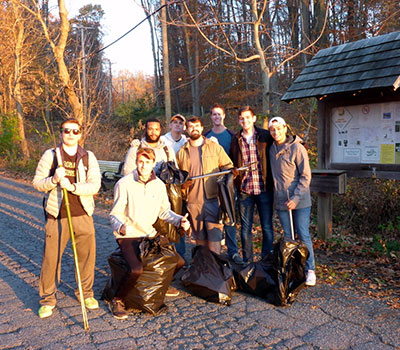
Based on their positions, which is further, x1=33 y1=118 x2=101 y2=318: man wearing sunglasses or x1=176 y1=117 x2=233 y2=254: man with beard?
x1=176 y1=117 x2=233 y2=254: man with beard

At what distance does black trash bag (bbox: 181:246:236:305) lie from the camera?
425cm

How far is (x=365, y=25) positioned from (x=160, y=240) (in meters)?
15.8

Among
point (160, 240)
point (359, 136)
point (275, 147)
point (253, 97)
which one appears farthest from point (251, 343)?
point (253, 97)

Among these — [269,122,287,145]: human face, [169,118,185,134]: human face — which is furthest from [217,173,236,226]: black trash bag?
[169,118,185,134]: human face

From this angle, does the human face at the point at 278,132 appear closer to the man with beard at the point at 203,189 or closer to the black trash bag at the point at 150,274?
the man with beard at the point at 203,189

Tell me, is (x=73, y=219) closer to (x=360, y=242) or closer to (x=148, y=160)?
(x=148, y=160)

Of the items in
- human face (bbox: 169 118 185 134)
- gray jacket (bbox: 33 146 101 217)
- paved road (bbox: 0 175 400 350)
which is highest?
human face (bbox: 169 118 185 134)

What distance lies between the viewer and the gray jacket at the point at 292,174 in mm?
4648

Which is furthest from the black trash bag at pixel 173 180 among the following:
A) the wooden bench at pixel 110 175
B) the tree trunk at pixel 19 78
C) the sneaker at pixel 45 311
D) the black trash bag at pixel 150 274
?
the tree trunk at pixel 19 78

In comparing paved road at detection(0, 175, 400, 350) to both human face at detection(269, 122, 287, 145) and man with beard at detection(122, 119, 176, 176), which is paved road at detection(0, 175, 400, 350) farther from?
human face at detection(269, 122, 287, 145)

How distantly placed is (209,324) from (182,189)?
5.51 feet

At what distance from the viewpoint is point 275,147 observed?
4.91 meters

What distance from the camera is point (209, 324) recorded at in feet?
12.5

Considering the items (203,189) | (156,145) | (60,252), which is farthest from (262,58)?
(60,252)
